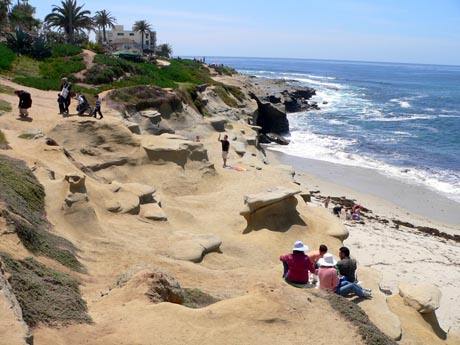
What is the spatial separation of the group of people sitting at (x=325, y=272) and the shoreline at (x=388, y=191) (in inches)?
592

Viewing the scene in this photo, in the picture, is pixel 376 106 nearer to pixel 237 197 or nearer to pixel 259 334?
pixel 237 197


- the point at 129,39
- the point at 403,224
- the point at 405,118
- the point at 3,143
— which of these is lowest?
the point at 403,224

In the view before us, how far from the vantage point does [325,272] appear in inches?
364

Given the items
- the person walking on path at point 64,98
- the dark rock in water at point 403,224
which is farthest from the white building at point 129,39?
the dark rock in water at point 403,224

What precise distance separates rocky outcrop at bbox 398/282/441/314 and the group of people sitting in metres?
1.77

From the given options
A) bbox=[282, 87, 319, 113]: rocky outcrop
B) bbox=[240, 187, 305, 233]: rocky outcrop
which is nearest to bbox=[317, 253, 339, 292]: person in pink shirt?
bbox=[240, 187, 305, 233]: rocky outcrop

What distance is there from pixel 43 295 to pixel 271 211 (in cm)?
922

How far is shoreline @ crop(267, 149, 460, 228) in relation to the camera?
24703 mm

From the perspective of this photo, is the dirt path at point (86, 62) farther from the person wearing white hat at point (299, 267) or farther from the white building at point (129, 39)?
the white building at point (129, 39)

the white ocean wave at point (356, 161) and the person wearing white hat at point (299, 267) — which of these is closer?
the person wearing white hat at point (299, 267)

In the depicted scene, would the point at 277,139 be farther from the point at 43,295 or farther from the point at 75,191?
the point at 43,295

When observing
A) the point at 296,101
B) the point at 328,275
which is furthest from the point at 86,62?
the point at 296,101

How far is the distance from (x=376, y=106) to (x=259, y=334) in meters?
67.8

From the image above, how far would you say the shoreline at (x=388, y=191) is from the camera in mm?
24703
